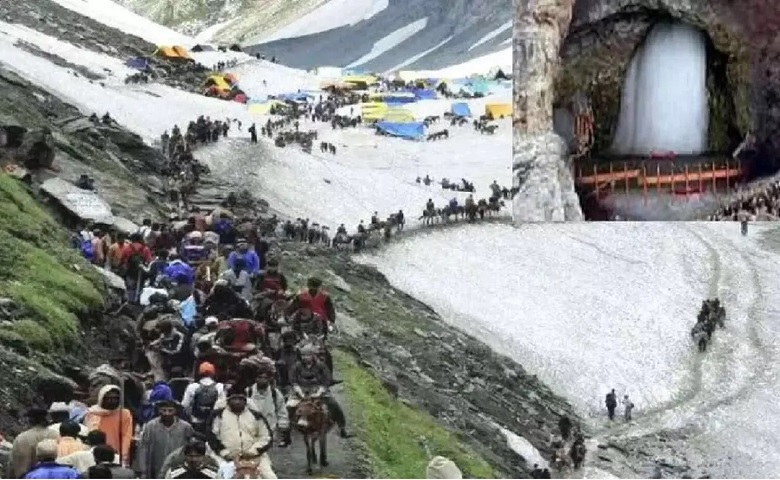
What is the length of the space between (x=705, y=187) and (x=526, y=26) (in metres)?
4.67

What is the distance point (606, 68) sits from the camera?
24.1 m

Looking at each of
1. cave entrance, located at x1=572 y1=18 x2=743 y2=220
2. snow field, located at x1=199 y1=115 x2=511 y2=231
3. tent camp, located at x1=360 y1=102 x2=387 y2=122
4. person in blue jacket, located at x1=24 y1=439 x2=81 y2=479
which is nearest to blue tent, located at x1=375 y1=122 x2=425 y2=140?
tent camp, located at x1=360 y1=102 x2=387 y2=122

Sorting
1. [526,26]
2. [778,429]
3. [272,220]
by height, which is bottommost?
[778,429]

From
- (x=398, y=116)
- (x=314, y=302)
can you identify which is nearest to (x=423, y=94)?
(x=398, y=116)

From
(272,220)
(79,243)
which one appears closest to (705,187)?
(79,243)

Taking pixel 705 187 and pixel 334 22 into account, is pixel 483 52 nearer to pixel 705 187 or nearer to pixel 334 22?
pixel 334 22

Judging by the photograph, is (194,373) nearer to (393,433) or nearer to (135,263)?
(393,433)

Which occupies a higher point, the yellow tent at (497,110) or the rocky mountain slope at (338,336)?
the yellow tent at (497,110)

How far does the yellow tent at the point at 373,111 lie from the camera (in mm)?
66938

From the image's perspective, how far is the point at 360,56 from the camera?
411 ft

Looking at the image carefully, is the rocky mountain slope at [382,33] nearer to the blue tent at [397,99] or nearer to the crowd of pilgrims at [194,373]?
the blue tent at [397,99]

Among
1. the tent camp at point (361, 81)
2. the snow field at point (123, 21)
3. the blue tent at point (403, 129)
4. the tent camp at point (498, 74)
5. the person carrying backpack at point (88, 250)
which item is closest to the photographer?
the person carrying backpack at point (88, 250)

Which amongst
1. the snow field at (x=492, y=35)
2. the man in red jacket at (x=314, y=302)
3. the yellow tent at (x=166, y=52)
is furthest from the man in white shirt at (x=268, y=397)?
the snow field at (x=492, y=35)

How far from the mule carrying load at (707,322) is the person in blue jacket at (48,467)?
23.7 m
